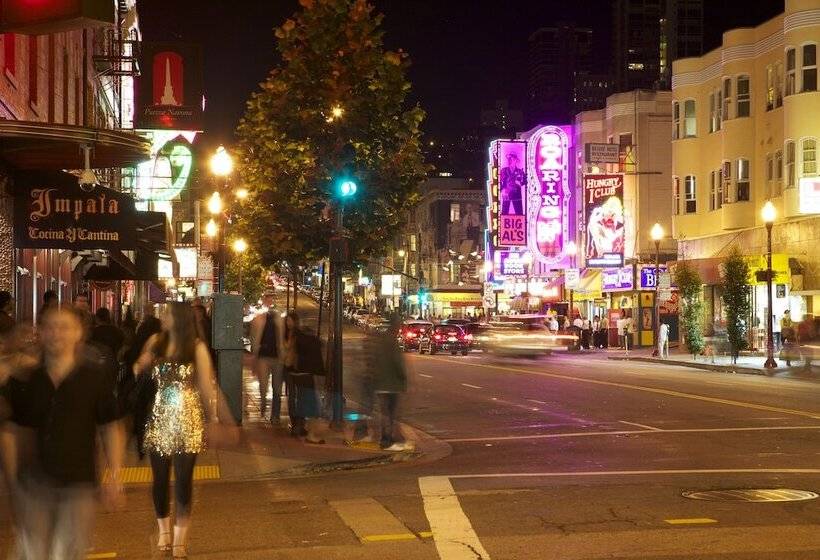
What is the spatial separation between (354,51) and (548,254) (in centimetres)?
4283

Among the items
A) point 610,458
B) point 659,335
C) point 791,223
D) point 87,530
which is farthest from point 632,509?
point 659,335

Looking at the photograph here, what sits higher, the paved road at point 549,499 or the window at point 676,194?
the window at point 676,194

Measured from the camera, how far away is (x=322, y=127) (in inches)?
888

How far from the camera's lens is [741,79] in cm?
4756

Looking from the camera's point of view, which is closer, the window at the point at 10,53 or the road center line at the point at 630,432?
the road center line at the point at 630,432

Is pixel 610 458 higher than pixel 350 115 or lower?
lower

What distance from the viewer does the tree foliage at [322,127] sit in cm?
2245

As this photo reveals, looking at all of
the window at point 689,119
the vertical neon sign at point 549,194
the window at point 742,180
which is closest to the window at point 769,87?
the window at point 742,180

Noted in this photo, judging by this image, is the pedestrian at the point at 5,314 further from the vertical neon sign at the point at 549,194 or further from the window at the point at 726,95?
the vertical neon sign at the point at 549,194

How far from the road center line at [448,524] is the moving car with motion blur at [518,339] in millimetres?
29822

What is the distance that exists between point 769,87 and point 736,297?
33.7 feet

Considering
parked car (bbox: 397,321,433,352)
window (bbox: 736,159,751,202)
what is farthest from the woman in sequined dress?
parked car (bbox: 397,321,433,352)

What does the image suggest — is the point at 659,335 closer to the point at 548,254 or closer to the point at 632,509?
the point at 548,254

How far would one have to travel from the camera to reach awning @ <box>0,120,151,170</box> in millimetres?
14859
